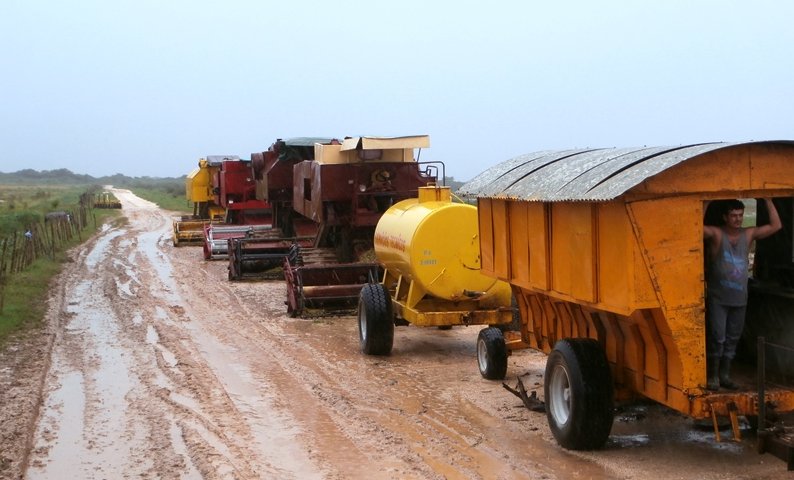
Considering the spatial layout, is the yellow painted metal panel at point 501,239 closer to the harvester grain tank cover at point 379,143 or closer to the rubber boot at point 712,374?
the rubber boot at point 712,374

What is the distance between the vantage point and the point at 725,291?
7.75m

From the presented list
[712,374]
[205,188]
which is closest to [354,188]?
[712,374]

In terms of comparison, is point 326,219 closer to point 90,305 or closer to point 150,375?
point 90,305

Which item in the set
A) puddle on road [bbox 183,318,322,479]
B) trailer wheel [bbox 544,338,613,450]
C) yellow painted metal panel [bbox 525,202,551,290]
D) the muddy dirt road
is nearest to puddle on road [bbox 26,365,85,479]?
the muddy dirt road

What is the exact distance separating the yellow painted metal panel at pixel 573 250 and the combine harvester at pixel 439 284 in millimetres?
3858

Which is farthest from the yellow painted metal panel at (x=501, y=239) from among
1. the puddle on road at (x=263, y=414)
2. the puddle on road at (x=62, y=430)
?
the puddle on road at (x=62, y=430)

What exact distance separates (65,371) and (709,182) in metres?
8.57

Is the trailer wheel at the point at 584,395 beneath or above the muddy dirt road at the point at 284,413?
above

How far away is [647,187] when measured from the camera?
7.42 meters

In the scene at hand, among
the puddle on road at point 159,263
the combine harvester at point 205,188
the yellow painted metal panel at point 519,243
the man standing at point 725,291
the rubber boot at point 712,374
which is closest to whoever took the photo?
the rubber boot at point 712,374

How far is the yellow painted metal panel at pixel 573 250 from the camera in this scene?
810cm

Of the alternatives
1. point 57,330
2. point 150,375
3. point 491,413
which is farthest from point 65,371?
point 491,413

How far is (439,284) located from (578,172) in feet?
15.6

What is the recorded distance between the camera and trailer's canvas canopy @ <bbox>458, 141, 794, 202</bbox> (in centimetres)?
746
